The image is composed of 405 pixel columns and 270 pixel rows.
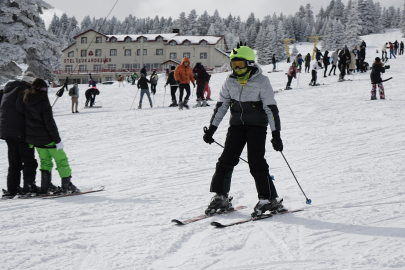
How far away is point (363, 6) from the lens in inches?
3081

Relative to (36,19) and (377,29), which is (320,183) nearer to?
(36,19)

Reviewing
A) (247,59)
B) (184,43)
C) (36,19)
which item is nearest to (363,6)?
(184,43)

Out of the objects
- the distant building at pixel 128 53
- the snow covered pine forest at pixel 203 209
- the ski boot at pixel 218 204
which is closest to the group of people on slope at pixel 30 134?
the snow covered pine forest at pixel 203 209

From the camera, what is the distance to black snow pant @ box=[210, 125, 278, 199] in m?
3.51

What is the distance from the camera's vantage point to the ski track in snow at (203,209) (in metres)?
2.66

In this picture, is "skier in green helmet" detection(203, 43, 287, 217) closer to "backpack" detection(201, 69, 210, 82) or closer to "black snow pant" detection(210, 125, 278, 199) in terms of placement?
"black snow pant" detection(210, 125, 278, 199)

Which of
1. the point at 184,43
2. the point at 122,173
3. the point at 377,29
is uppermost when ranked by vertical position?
the point at 377,29

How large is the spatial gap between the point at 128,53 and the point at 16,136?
60.1m

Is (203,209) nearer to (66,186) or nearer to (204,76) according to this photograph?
(66,186)

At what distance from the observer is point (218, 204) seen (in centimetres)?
372

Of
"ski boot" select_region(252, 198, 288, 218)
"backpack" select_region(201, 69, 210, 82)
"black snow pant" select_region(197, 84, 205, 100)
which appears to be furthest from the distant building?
"ski boot" select_region(252, 198, 288, 218)

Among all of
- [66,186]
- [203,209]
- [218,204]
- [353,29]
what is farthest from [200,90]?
[353,29]

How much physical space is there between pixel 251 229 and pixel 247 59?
1.59m

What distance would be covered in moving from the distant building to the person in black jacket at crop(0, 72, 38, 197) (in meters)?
55.5
